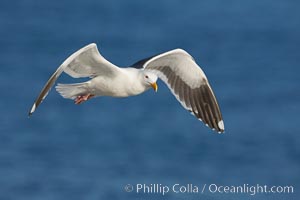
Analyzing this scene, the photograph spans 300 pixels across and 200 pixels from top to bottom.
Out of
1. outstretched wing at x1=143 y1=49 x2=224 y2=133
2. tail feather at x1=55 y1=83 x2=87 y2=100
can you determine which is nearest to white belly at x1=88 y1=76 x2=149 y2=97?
tail feather at x1=55 y1=83 x2=87 y2=100

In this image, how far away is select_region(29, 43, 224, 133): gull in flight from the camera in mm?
7590

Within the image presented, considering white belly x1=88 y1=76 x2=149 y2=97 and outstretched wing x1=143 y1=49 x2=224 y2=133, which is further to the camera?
outstretched wing x1=143 y1=49 x2=224 y2=133

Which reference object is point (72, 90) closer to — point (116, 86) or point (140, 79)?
point (116, 86)

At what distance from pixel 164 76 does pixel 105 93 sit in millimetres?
719

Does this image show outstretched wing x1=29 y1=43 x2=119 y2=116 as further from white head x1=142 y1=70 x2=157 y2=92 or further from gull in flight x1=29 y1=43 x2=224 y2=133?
white head x1=142 y1=70 x2=157 y2=92

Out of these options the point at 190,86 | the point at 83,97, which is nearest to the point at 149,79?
the point at 83,97

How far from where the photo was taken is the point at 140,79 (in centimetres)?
768

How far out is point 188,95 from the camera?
8.37m

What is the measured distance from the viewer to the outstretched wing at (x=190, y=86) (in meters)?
8.25

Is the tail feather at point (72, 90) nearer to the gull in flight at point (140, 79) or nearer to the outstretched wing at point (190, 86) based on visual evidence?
the gull in flight at point (140, 79)

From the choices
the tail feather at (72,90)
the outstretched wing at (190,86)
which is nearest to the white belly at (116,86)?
the tail feather at (72,90)

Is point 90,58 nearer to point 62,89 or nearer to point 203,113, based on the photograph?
point 62,89

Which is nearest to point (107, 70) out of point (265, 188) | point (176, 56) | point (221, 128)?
point (176, 56)

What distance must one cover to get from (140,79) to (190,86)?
787mm
